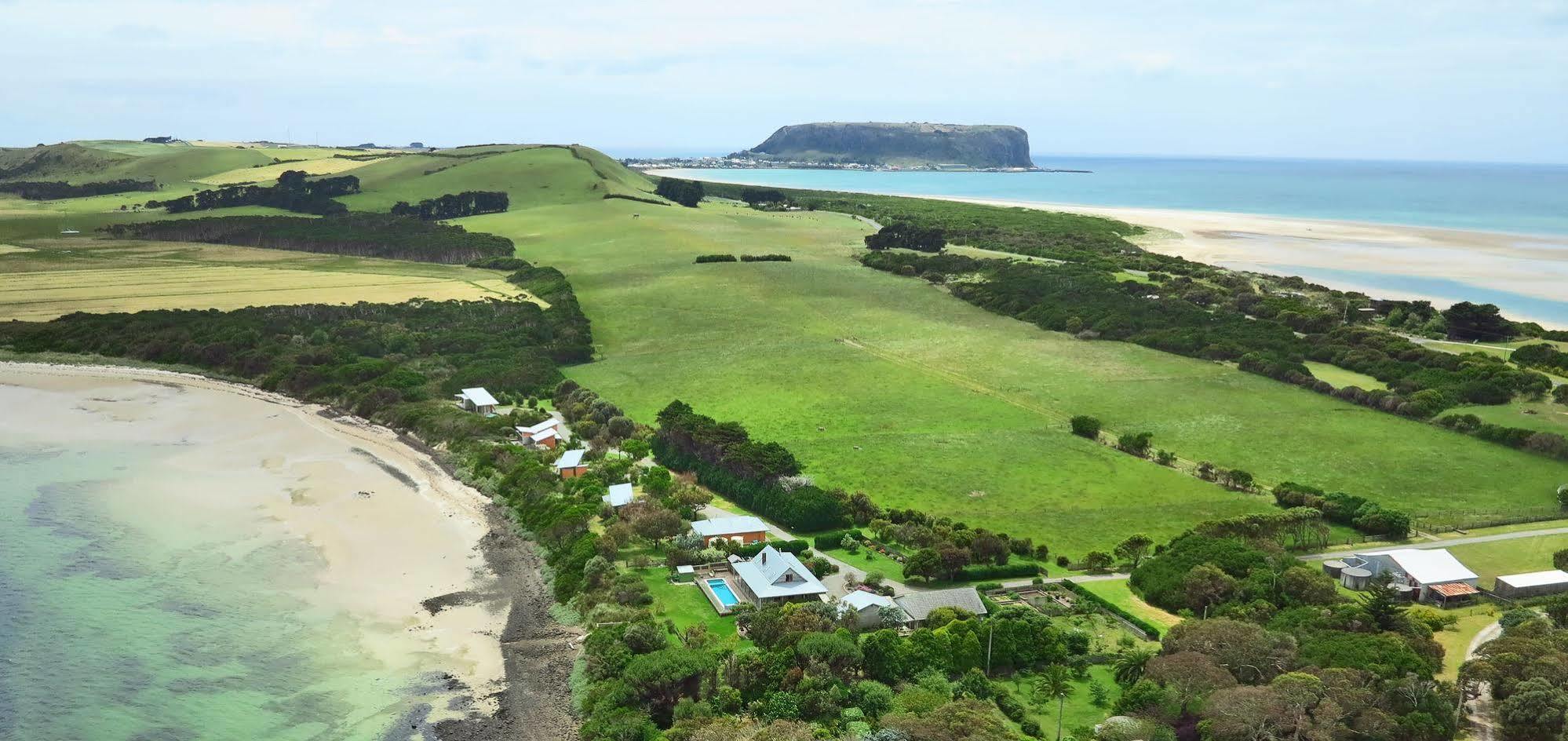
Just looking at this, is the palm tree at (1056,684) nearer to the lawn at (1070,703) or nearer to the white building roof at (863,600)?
the lawn at (1070,703)

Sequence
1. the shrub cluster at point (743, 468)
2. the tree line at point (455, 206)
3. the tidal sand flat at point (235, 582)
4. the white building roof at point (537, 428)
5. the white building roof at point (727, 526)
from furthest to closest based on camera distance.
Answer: the tree line at point (455, 206), the white building roof at point (537, 428), the shrub cluster at point (743, 468), the white building roof at point (727, 526), the tidal sand flat at point (235, 582)

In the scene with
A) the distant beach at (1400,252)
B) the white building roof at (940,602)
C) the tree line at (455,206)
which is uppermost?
the tree line at (455,206)

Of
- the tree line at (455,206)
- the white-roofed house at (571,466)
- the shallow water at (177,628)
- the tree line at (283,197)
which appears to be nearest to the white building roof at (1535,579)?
the shallow water at (177,628)

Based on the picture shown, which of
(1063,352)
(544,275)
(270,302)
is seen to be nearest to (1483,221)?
(1063,352)

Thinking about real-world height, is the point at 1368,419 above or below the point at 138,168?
below

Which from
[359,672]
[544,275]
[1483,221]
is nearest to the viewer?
[359,672]

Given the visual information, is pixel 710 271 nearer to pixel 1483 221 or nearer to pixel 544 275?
pixel 544 275

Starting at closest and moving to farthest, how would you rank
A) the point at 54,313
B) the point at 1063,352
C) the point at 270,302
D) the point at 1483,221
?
the point at 1063,352 → the point at 54,313 → the point at 270,302 → the point at 1483,221

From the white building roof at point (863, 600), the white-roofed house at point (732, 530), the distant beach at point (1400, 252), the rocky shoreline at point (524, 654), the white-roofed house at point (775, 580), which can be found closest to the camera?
the rocky shoreline at point (524, 654)
